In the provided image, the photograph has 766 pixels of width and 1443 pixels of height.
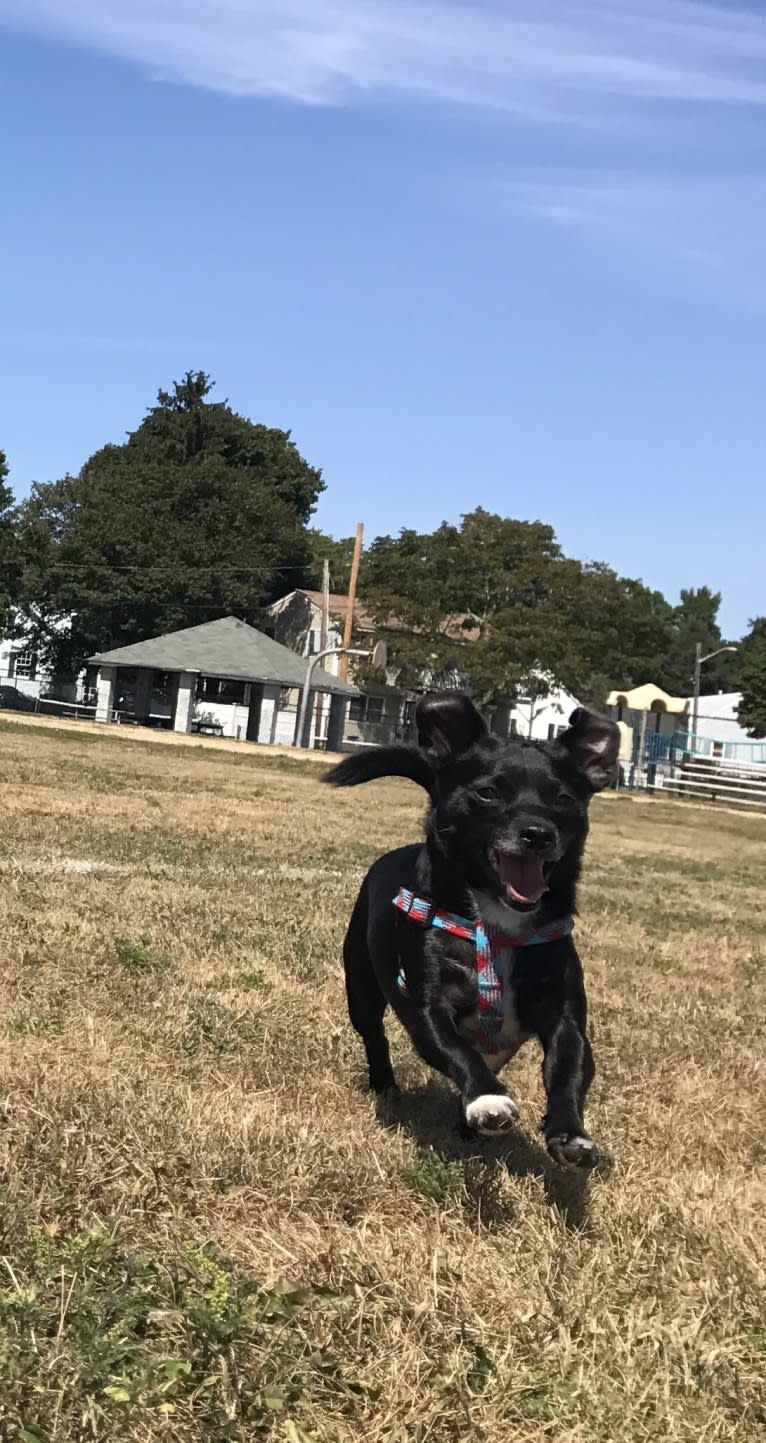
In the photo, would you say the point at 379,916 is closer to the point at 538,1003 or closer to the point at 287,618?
the point at 538,1003

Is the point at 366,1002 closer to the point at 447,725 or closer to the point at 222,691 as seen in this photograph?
the point at 447,725

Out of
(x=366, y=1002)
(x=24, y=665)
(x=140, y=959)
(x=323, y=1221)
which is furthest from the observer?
(x=24, y=665)

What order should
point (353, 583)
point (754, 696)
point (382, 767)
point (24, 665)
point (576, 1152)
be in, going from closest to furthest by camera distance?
point (576, 1152) < point (382, 767) < point (353, 583) < point (24, 665) < point (754, 696)

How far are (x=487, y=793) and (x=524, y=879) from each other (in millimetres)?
261

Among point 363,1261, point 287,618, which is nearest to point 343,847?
point 363,1261

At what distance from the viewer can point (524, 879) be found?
12.7 ft

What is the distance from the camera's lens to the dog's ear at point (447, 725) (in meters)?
4.09

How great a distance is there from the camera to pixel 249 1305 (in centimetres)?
292

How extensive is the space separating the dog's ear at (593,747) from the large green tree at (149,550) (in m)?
58.8

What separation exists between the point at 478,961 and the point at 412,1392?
4.59 feet

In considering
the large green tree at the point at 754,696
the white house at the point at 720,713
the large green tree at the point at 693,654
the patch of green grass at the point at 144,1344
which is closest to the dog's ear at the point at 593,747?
the patch of green grass at the point at 144,1344

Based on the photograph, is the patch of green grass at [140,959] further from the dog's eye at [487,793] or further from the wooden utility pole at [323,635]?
the wooden utility pole at [323,635]

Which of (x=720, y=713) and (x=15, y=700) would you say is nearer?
(x=15, y=700)

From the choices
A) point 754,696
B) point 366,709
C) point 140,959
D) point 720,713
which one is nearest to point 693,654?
point 720,713
